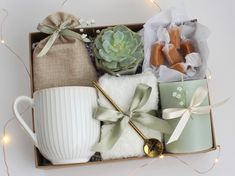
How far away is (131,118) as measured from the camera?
0.68 metres

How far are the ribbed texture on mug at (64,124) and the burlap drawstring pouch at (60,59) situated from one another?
0.18 ft

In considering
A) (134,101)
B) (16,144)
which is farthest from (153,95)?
(16,144)

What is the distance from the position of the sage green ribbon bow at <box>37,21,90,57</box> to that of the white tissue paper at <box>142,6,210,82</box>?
0.12 meters

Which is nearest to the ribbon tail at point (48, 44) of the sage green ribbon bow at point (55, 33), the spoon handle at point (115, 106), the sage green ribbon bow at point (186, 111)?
the sage green ribbon bow at point (55, 33)

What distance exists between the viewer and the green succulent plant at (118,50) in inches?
27.7

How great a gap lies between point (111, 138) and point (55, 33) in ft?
0.71

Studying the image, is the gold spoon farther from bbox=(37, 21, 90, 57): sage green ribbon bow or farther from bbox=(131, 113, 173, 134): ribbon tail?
bbox=(37, 21, 90, 57): sage green ribbon bow

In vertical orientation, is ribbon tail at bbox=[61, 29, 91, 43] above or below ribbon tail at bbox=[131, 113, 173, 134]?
above

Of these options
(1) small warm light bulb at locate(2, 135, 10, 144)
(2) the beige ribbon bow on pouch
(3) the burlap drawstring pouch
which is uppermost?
(2) the beige ribbon bow on pouch

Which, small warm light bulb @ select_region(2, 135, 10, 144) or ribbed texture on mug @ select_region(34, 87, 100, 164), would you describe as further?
small warm light bulb @ select_region(2, 135, 10, 144)

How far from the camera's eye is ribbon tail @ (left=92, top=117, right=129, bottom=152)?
2.19 feet

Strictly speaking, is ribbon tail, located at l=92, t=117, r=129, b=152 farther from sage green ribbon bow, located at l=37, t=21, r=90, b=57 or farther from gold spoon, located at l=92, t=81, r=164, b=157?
sage green ribbon bow, located at l=37, t=21, r=90, b=57

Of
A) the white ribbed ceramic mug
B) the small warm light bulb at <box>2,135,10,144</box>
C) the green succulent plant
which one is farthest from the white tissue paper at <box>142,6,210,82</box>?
the small warm light bulb at <box>2,135,10,144</box>

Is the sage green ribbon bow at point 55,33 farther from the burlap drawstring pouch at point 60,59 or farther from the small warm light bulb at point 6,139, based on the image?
the small warm light bulb at point 6,139
